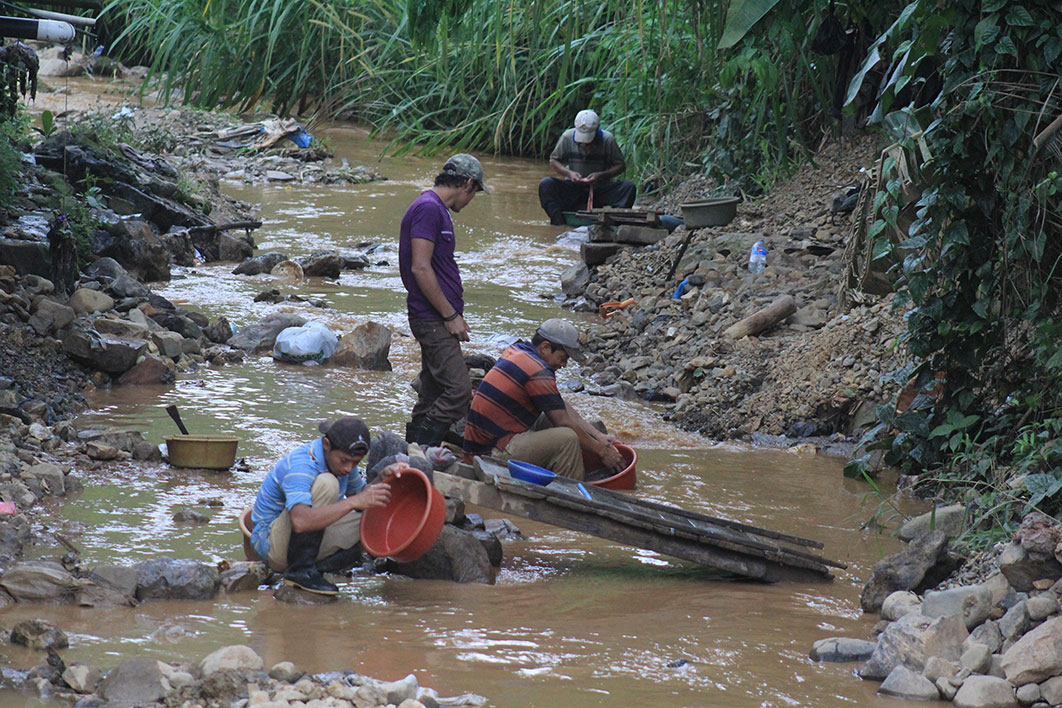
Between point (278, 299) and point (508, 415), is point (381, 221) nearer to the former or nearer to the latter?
point (278, 299)

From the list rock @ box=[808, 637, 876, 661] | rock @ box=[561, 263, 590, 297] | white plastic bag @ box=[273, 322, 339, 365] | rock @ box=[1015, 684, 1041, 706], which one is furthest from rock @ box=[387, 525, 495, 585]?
rock @ box=[561, 263, 590, 297]

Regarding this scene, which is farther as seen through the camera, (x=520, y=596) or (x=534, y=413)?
(x=534, y=413)

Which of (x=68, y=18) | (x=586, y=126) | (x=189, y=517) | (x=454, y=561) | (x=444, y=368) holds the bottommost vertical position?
(x=189, y=517)

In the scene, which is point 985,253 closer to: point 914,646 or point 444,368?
point 914,646

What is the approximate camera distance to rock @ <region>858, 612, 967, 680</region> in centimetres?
409

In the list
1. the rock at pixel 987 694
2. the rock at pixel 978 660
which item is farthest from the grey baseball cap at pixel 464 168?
the rock at pixel 987 694

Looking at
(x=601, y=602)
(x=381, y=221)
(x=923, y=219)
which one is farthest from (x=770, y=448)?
(x=381, y=221)

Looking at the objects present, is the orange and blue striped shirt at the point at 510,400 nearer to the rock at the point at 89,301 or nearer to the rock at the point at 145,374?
the rock at the point at 145,374

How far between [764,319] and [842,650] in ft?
16.2

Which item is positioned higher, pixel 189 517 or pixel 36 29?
pixel 36 29

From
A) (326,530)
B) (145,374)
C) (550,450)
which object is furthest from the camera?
(145,374)

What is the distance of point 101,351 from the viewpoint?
313 inches

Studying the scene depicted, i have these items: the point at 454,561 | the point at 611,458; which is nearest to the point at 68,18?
the point at 611,458

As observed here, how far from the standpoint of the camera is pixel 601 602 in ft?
16.0
